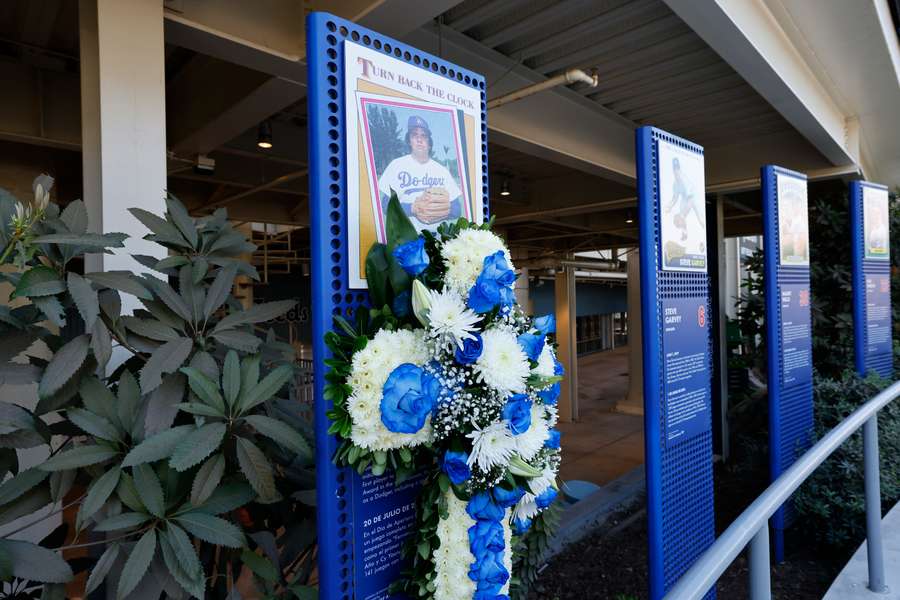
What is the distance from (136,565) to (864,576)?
8.83ft

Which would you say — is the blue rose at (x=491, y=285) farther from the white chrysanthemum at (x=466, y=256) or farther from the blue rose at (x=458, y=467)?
the blue rose at (x=458, y=467)

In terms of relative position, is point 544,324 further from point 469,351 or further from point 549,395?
point 469,351

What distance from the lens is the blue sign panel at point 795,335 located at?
11.7 feet

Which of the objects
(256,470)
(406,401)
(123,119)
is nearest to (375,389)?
(406,401)

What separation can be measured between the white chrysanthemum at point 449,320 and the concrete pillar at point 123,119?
1.36 metres

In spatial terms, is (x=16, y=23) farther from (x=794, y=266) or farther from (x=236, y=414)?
(x=794, y=266)

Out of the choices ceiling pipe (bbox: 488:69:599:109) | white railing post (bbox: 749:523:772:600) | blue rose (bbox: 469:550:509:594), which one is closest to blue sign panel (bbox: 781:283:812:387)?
ceiling pipe (bbox: 488:69:599:109)

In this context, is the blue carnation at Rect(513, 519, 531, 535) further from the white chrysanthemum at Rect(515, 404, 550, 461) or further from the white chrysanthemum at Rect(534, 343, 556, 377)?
the white chrysanthemum at Rect(534, 343, 556, 377)

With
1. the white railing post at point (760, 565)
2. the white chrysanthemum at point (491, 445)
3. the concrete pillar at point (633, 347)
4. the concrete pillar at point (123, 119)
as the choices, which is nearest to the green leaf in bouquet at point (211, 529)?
the white chrysanthemum at point (491, 445)

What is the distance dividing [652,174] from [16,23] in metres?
3.56

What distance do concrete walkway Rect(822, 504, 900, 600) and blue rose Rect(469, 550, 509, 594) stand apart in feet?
5.89

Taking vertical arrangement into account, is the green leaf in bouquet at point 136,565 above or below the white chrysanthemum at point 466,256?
below

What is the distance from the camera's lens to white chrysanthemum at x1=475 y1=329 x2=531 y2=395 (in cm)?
102

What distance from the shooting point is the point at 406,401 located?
0.96m
